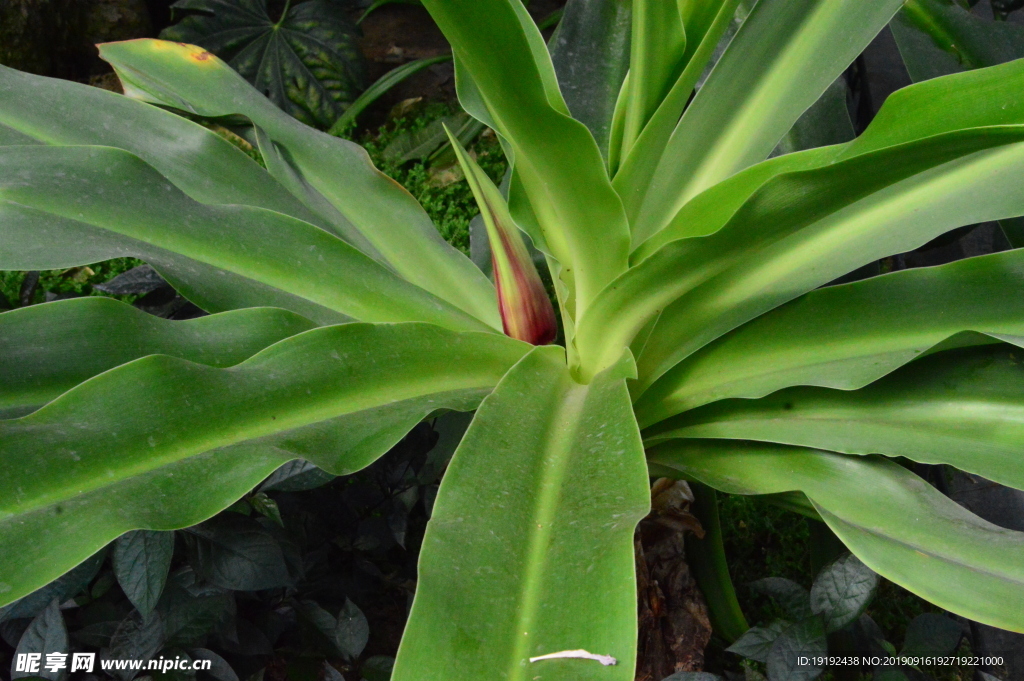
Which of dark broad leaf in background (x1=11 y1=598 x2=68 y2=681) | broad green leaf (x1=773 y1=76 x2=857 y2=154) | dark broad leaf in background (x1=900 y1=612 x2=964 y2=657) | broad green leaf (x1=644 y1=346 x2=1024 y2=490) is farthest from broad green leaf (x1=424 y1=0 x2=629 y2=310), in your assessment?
dark broad leaf in background (x1=11 y1=598 x2=68 y2=681)

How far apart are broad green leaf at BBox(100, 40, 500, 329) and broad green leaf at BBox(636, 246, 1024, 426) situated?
1.03ft

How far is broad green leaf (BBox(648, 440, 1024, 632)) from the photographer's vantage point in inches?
20.8

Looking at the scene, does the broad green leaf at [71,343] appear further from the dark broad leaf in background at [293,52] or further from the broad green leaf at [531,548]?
the dark broad leaf in background at [293,52]

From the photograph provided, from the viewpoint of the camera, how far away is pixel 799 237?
0.72m

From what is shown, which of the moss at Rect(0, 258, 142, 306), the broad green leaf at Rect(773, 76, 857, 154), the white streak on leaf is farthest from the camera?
the moss at Rect(0, 258, 142, 306)

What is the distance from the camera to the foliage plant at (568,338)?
497 mm

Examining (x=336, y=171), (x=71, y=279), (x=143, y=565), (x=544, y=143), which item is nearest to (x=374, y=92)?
(x=71, y=279)

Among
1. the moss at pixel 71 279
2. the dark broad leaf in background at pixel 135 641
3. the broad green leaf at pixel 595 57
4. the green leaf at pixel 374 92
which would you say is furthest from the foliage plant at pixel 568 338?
the green leaf at pixel 374 92

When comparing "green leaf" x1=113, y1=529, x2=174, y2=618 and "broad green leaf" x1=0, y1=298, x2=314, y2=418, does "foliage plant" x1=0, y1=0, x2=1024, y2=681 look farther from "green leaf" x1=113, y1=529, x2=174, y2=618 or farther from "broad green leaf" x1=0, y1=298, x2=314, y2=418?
"green leaf" x1=113, y1=529, x2=174, y2=618

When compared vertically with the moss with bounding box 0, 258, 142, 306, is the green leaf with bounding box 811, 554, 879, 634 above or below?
below

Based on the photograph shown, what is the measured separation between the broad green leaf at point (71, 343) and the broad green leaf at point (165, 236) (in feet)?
0.25

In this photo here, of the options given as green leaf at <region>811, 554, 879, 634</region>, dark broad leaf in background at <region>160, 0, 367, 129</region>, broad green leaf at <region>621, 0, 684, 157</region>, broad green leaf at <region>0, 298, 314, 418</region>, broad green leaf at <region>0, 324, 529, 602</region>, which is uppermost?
dark broad leaf in background at <region>160, 0, 367, 129</region>

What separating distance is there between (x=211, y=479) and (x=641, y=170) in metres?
0.53

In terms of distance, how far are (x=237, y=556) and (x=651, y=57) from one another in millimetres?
664
